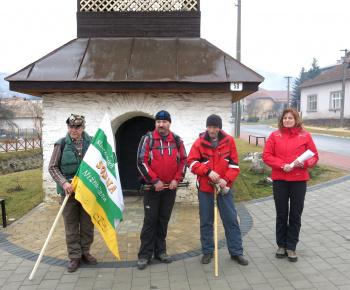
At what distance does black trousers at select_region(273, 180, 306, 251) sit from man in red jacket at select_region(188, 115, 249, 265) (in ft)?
2.02

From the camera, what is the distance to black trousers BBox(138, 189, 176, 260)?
4.16 meters

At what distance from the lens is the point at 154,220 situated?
4176 mm

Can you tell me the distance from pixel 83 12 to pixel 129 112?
8.70 ft

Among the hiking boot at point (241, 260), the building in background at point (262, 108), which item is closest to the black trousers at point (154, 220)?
the hiking boot at point (241, 260)

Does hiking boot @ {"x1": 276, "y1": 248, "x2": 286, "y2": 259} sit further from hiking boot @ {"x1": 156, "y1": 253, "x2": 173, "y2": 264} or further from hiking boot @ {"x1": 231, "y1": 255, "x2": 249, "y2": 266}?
hiking boot @ {"x1": 156, "y1": 253, "x2": 173, "y2": 264}

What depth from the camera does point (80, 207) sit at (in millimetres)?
4184

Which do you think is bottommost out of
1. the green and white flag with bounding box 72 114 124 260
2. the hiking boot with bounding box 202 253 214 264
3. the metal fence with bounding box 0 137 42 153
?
the metal fence with bounding box 0 137 42 153

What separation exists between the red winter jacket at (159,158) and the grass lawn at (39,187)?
351 cm

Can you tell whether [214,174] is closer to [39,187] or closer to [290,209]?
[290,209]

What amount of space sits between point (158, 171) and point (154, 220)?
25.2 inches

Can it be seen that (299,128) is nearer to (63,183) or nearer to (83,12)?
(63,183)

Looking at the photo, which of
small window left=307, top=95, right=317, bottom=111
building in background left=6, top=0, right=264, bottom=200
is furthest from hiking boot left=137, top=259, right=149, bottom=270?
small window left=307, top=95, right=317, bottom=111

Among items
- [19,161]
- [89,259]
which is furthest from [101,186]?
[19,161]

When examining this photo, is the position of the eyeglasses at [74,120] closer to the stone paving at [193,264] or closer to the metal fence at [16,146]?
the stone paving at [193,264]
